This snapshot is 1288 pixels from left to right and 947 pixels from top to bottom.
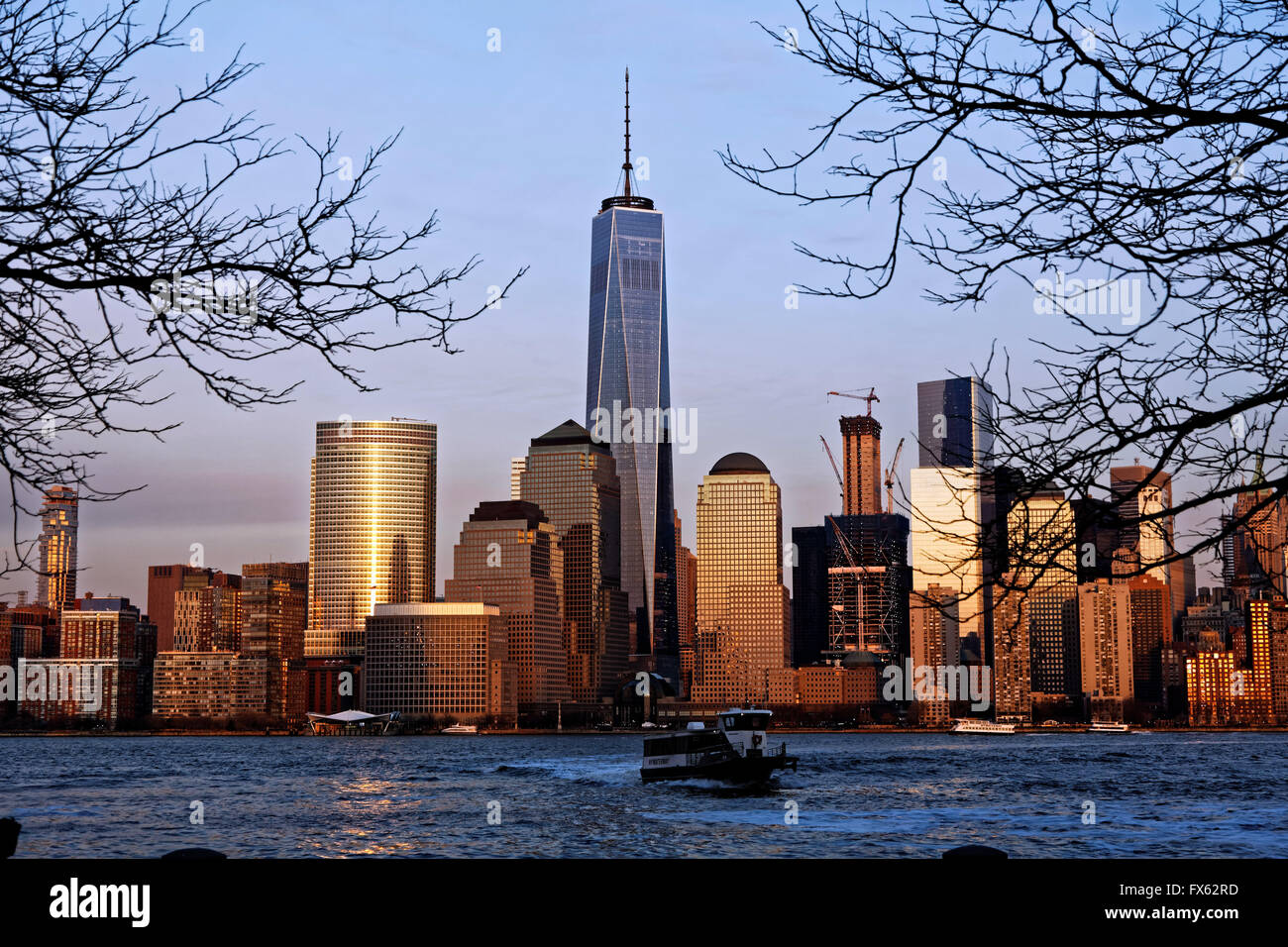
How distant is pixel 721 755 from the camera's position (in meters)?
92.2

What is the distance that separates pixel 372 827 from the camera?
219ft

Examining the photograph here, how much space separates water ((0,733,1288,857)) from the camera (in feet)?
182

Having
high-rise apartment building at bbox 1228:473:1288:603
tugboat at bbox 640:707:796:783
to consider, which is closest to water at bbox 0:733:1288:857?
tugboat at bbox 640:707:796:783

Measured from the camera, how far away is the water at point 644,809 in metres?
55.4

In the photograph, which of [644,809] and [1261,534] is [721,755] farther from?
[1261,534]

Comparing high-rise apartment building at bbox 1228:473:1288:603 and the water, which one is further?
the water

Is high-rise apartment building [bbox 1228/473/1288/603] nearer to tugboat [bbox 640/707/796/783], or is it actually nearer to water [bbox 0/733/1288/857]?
water [bbox 0/733/1288/857]

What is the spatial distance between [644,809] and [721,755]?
59.7ft

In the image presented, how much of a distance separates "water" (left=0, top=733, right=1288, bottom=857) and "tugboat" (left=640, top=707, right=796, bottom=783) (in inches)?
47.3

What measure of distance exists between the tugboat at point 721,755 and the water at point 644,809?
120cm
